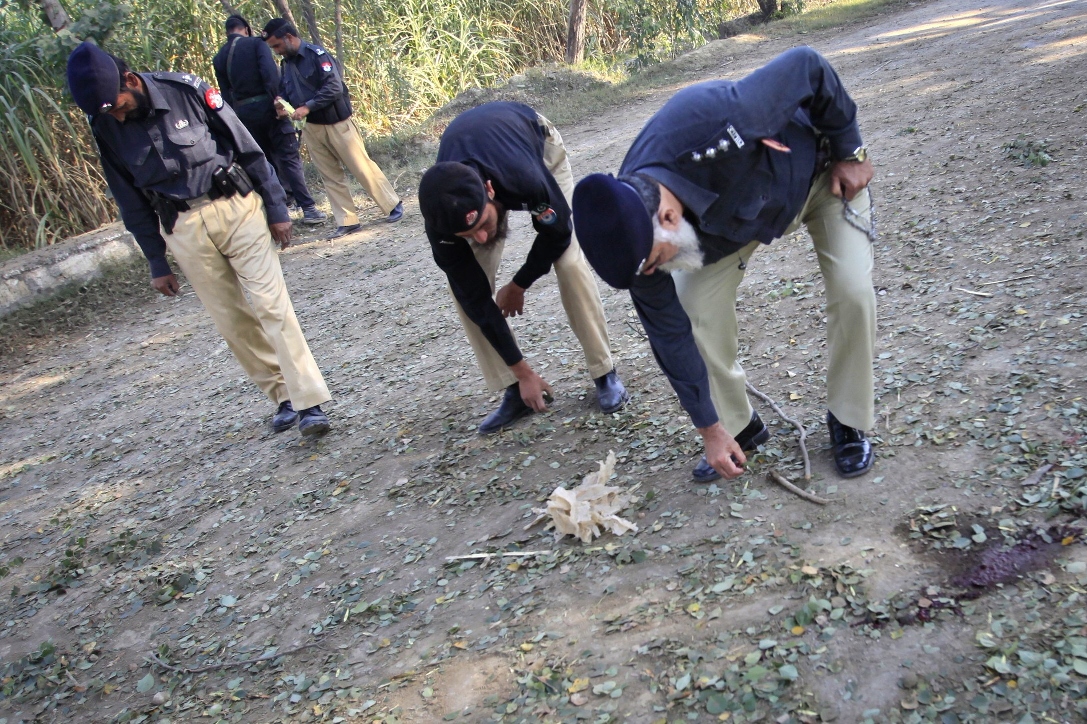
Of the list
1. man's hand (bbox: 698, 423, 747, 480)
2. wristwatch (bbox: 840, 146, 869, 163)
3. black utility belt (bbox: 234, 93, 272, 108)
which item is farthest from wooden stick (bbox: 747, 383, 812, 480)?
black utility belt (bbox: 234, 93, 272, 108)

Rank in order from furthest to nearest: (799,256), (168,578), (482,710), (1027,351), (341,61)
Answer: (341,61) < (799,256) < (168,578) < (1027,351) < (482,710)

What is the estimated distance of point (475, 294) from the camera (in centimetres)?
366

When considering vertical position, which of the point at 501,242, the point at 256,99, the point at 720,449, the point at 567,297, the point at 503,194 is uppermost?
the point at 256,99

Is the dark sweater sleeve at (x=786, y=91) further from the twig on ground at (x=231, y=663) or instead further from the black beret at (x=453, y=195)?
the twig on ground at (x=231, y=663)

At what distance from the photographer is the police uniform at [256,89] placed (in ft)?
25.9

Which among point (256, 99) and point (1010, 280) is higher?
point (256, 99)

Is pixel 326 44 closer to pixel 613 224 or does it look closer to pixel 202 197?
pixel 202 197

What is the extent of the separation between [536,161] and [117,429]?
3603mm

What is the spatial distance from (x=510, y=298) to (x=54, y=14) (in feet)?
24.1

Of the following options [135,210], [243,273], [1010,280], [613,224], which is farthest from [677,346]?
[135,210]

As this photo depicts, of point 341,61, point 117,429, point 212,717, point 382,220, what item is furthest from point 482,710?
point 341,61

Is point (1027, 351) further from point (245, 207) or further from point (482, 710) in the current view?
A: point (245, 207)

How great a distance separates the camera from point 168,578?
3639mm

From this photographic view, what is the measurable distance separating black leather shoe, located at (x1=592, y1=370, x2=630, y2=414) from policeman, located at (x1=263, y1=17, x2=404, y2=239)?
4.90m
